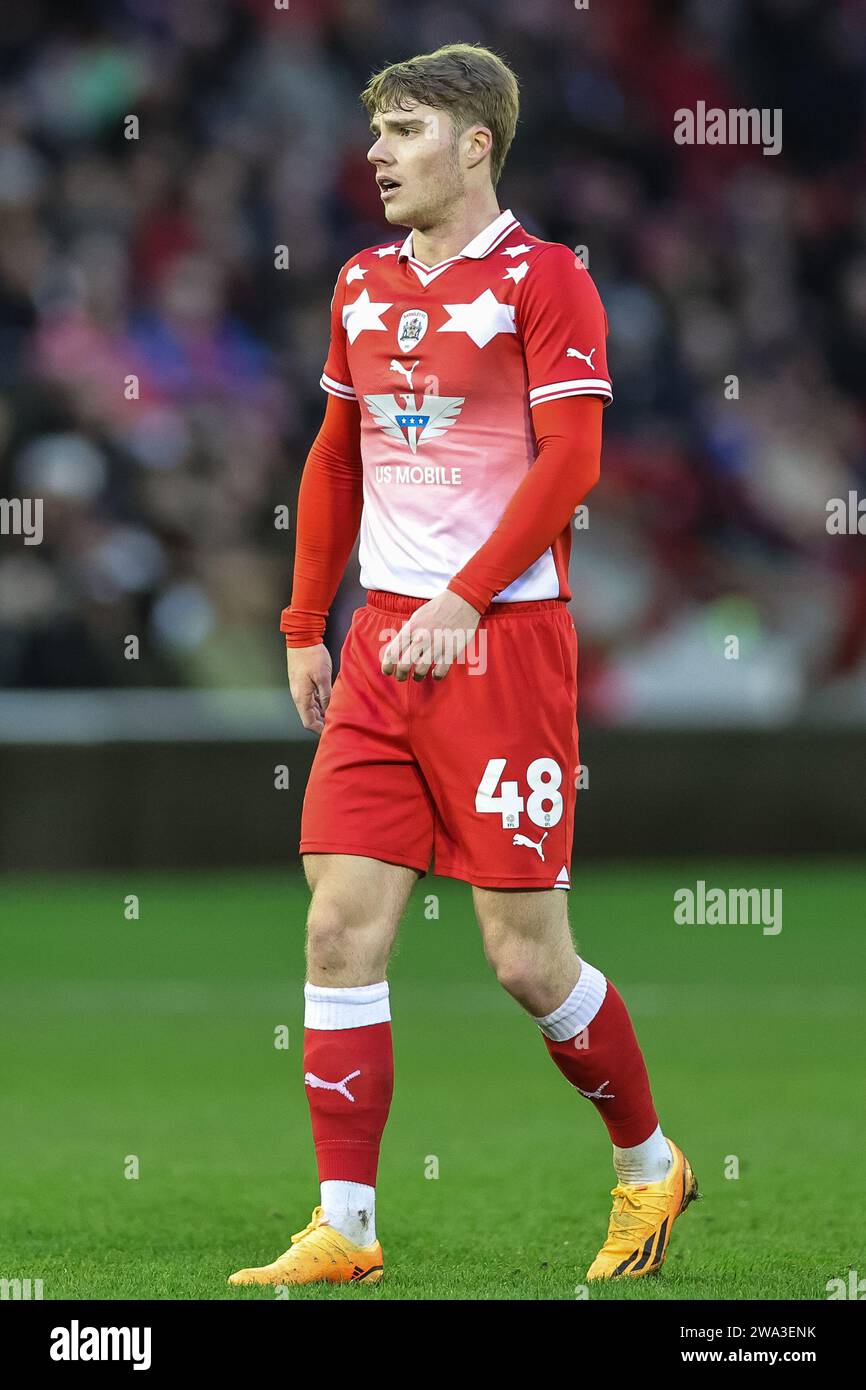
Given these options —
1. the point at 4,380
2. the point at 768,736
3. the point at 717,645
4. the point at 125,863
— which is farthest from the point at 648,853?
the point at 4,380

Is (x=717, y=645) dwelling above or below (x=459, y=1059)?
above

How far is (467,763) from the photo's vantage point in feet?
14.3

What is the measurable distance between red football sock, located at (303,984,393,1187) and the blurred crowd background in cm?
737

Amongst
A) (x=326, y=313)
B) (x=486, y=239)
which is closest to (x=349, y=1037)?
(x=486, y=239)

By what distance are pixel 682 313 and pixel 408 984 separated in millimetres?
6985

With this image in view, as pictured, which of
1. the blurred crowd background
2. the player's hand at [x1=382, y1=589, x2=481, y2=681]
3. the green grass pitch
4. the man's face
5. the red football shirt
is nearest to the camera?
the player's hand at [x1=382, y1=589, x2=481, y2=681]

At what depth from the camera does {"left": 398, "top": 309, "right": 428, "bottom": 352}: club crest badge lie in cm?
440

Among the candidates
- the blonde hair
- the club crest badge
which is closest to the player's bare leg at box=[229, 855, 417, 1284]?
the club crest badge

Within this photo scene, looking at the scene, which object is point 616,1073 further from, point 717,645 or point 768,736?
point 717,645

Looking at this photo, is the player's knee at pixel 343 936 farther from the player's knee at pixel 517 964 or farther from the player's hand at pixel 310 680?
the player's hand at pixel 310 680

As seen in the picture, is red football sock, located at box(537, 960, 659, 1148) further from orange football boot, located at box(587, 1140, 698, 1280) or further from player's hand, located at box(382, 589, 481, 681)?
player's hand, located at box(382, 589, 481, 681)

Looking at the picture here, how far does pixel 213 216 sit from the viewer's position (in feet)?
45.8

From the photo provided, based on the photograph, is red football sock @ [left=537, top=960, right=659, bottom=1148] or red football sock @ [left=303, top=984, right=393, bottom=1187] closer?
red football sock @ [left=303, top=984, right=393, bottom=1187]

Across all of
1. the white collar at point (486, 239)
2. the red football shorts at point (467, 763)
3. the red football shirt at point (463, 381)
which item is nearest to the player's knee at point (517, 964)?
the red football shorts at point (467, 763)
